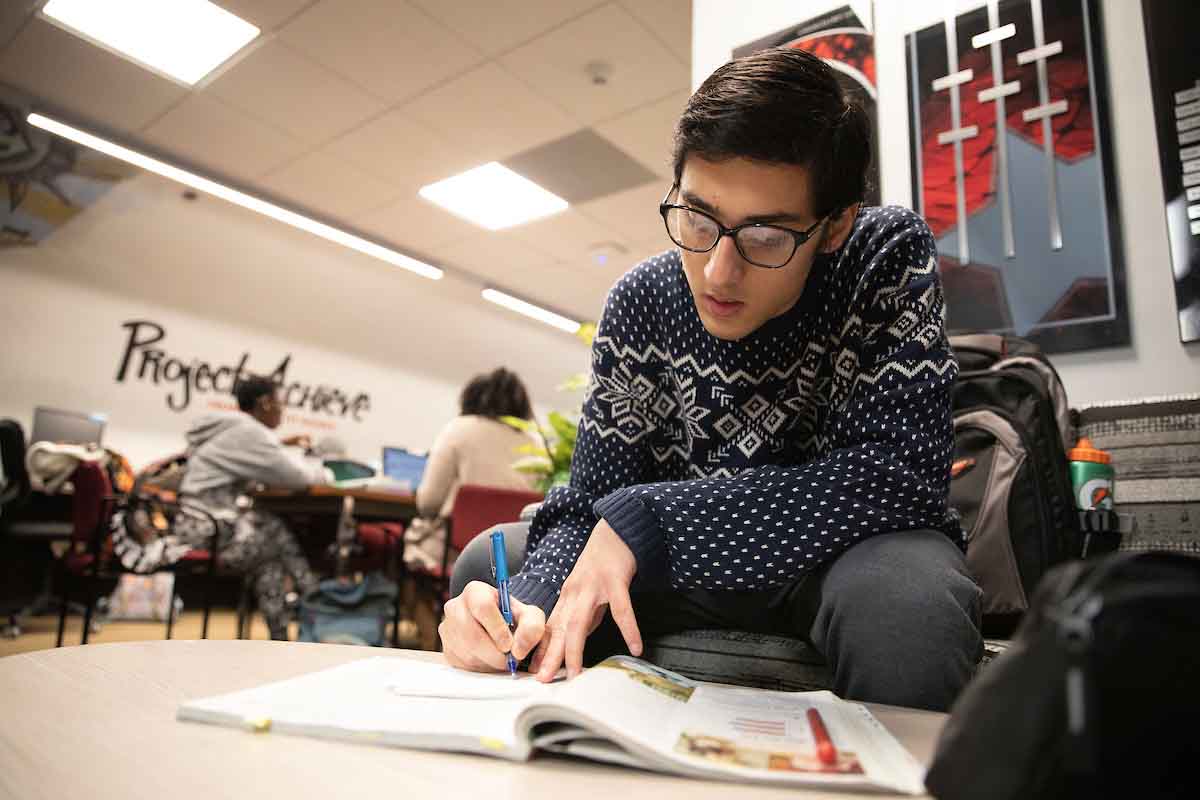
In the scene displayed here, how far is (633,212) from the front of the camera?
499 centimetres

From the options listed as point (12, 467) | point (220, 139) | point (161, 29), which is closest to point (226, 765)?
point (161, 29)

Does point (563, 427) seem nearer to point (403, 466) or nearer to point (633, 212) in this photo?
point (633, 212)

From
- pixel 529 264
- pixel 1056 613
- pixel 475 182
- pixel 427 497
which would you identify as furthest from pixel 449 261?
pixel 1056 613

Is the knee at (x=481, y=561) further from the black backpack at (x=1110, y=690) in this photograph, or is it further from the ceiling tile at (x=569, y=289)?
the ceiling tile at (x=569, y=289)

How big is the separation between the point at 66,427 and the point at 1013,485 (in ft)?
17.8

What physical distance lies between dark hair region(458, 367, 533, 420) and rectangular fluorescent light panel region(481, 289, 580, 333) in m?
3.42

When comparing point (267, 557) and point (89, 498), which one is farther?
point (267, 557)

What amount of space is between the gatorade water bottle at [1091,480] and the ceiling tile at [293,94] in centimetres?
357

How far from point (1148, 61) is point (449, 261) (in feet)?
16.7

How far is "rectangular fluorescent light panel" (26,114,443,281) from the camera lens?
169 inches

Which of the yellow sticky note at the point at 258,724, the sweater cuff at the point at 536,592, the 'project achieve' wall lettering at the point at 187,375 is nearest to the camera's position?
the yellow sticky note at the point at 258,724

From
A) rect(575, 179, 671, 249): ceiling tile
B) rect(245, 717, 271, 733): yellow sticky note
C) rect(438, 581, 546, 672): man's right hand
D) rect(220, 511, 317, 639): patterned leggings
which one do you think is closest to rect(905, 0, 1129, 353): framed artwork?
rect(438, 581, 546, 672): man's right hand

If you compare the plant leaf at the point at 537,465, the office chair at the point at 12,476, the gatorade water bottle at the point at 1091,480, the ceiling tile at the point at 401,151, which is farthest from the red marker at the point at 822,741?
the office chair at the point at 12,476

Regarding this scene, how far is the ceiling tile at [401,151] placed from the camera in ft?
13.3
